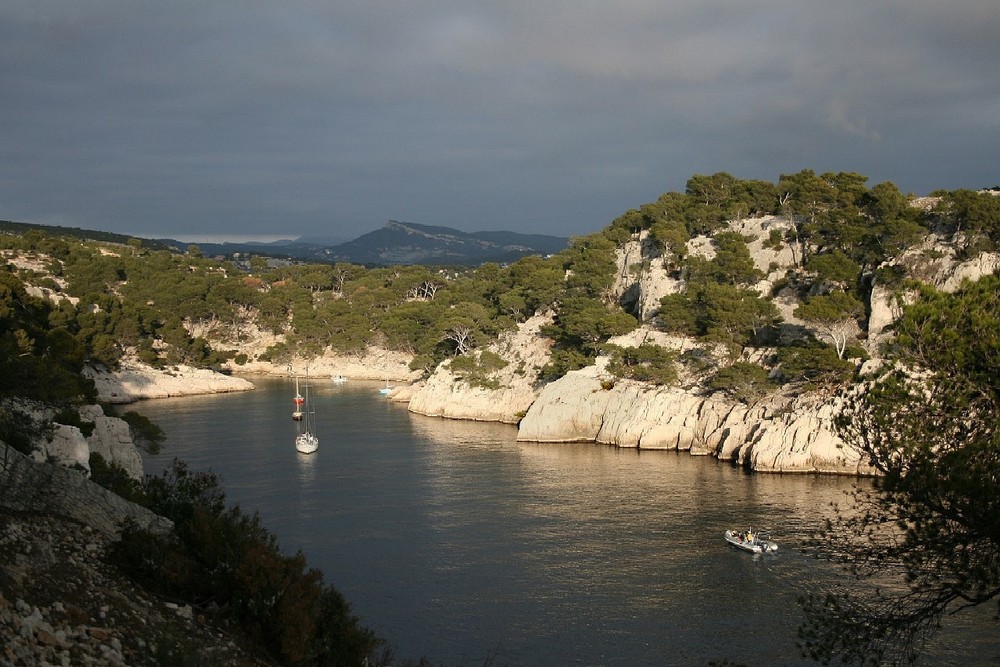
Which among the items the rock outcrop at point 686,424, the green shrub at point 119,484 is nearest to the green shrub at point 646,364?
the rock outcrop at point 686,424

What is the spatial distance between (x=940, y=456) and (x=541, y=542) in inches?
906

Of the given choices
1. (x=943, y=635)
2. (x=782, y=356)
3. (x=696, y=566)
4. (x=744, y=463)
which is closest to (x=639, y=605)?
(x=696, y=566)

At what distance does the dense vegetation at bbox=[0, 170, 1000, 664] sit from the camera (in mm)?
13203

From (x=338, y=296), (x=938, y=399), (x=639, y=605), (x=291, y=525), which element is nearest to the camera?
(x=938, y=399)

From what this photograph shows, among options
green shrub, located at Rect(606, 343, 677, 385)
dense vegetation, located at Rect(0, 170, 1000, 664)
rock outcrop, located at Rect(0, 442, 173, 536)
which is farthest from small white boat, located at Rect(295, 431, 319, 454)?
rock outcrop, located at Rect(0, 442, 173, 536)

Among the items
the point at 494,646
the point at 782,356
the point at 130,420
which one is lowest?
the point at 494,646

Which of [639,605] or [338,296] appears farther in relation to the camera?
[338,296]

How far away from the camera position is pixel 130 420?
40.4m

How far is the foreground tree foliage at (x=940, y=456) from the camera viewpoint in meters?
12.3

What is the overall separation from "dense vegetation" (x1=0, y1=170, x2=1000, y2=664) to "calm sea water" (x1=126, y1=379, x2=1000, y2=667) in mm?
3911

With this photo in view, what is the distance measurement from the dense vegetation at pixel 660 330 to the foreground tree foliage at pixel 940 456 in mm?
37

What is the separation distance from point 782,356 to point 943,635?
1128 inches

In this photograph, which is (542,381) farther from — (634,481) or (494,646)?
(494,646)

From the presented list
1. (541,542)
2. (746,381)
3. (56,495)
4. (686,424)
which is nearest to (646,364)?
(686,424)
